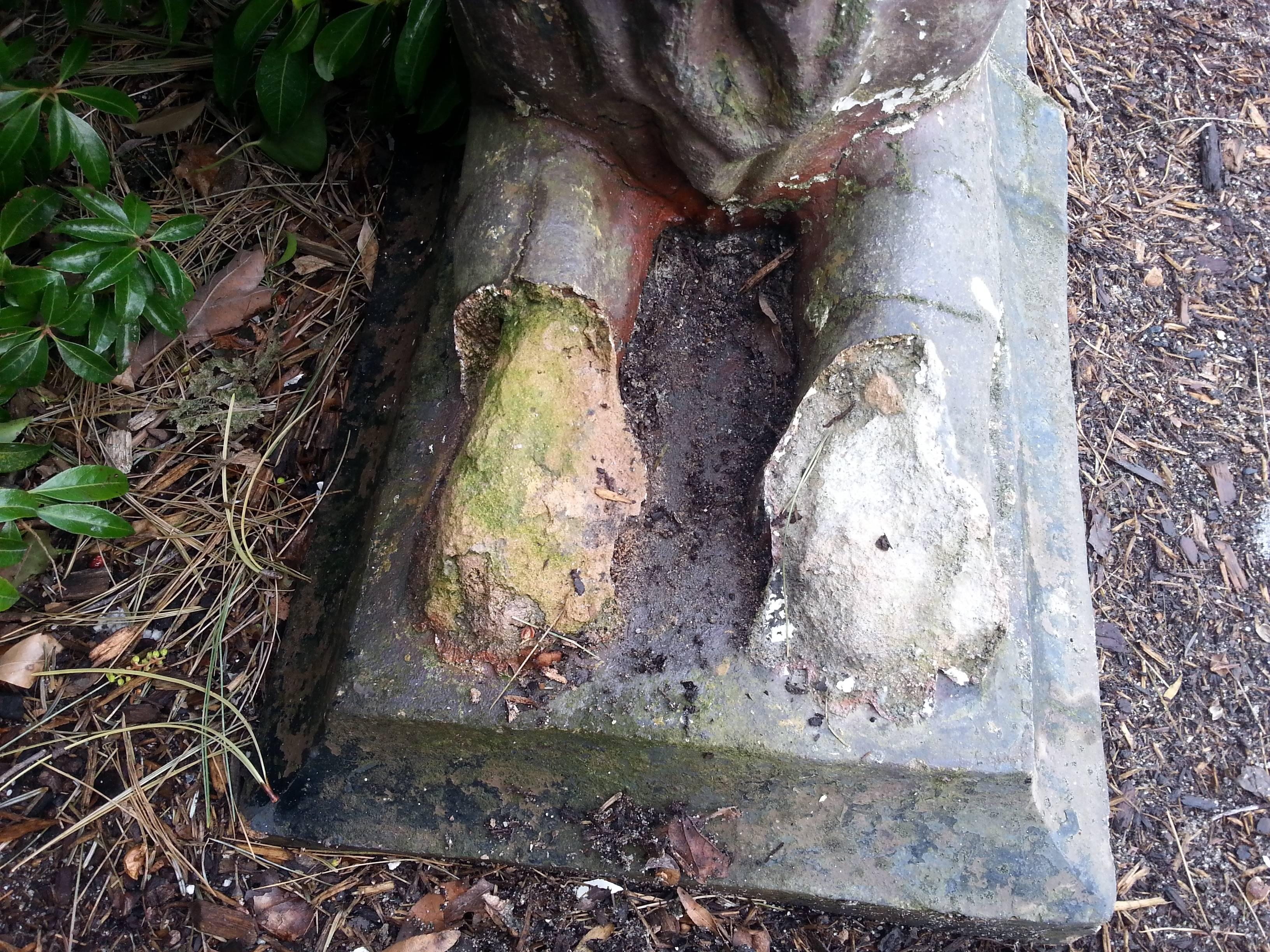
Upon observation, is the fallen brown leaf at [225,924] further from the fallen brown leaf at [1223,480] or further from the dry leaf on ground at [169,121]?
the fallen brown leaf at [1223,480]

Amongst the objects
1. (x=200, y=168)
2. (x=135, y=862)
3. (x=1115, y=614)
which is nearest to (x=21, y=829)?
(x=135, y=862)

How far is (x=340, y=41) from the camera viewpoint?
1.69 metres

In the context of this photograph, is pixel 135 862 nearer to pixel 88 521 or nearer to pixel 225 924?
pixel 225 924

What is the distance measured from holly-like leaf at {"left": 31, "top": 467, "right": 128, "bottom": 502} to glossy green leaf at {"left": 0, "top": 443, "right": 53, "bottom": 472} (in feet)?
0.40

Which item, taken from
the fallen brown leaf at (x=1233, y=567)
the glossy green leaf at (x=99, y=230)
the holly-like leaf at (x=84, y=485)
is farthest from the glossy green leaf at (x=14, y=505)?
the fallen brown leaf at (x=1233, y=567)

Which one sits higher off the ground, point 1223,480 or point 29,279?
point 29,279

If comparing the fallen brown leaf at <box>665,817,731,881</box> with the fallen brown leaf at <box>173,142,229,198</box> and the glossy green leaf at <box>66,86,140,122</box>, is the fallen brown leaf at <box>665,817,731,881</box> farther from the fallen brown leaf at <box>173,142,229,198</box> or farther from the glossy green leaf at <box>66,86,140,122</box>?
the fallen brown leaf at <box>173,142,229,198</box>

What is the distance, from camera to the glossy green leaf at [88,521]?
1528 mm

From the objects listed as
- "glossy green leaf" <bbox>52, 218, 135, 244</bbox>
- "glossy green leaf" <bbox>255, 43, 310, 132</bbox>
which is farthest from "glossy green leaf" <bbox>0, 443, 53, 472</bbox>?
"glossy green leaf" <bbox>255, 43, 310, 132</bbox>

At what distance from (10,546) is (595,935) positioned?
3.62 feet

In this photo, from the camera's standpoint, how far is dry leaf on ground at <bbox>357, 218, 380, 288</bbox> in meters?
1.95

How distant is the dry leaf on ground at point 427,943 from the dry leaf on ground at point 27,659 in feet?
2.60

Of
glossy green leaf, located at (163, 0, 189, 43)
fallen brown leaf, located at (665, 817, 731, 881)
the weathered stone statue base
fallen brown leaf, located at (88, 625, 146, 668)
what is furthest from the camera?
fallen brown leaf, located at (88, 625, 146, 668)

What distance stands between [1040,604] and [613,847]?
79 centimetres
